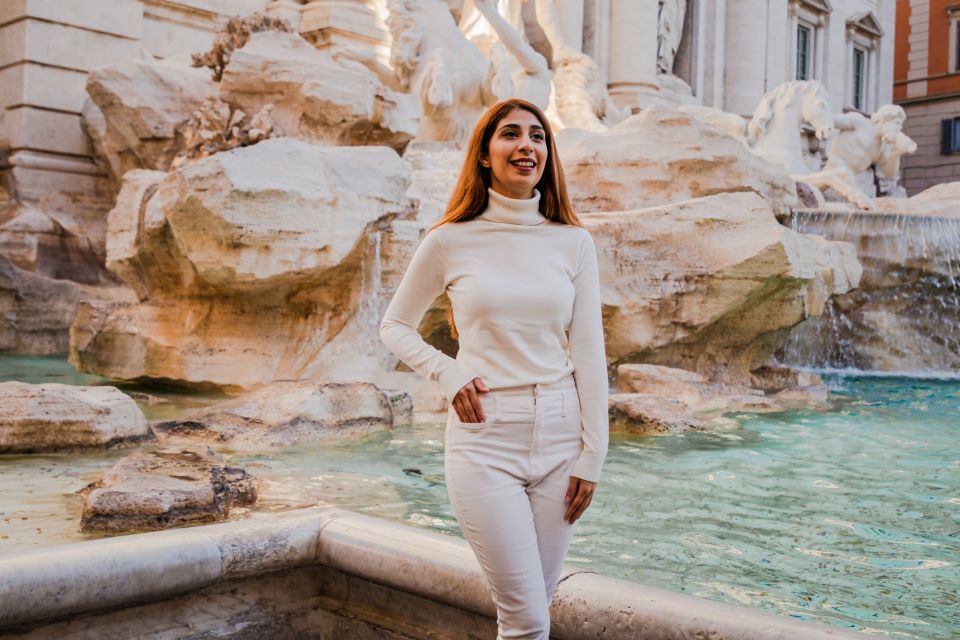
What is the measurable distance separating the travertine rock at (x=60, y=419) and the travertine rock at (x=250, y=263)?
5.09 feet

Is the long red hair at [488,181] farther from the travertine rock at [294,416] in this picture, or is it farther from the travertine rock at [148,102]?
the travertine rock at [148,102]

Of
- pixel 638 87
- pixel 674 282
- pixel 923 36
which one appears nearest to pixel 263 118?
pixel 674 282

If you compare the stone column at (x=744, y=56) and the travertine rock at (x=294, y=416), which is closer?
the travertine rock at (x=294, y=416)

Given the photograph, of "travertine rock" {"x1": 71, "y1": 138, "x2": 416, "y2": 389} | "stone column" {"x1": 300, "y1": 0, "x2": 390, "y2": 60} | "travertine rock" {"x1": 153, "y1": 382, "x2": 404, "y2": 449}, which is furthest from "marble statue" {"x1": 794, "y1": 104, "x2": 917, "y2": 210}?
"travertine rock" {"x1": 153, "y1": 382, "x2": 404, "y2": 449}

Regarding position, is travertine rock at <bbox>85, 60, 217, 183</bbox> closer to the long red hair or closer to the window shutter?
the long red hair

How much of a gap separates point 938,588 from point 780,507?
1.14 m

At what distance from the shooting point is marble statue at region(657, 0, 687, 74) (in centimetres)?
2003

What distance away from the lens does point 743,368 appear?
834cm

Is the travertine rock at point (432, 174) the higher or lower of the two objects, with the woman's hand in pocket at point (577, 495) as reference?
higher

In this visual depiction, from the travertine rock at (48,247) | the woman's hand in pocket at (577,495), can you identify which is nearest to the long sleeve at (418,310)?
the woman's hand in pocket at (577,495)

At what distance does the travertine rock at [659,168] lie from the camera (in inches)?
361

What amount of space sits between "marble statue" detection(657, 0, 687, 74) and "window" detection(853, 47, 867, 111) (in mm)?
10141

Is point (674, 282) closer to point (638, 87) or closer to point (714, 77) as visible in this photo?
point (638, 87)

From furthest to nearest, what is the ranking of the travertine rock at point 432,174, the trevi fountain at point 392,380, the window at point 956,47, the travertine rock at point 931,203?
the window at point 956,47 → the travertine rock at point 931,203 → the travertine rock at point 432,174 → the trevi fountain at point 392,380
